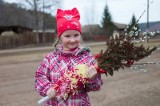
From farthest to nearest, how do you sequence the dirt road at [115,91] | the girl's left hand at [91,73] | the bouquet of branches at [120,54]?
the dirt road at [115,91], the bouquet of branches at [120,54], the girl's left hand at [91,73]

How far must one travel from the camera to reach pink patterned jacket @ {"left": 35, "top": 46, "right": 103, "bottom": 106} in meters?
2.66

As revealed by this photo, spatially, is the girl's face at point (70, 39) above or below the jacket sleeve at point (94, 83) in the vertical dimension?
above

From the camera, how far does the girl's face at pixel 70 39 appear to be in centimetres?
269

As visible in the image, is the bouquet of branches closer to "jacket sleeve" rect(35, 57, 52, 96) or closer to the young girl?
the young girl

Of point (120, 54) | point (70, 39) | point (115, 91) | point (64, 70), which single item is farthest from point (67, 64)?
point (115, 91)

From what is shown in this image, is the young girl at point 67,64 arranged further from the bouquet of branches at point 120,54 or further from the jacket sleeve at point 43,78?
the bouquet of branches at point 120,54

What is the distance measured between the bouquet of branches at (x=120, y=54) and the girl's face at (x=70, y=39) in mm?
249

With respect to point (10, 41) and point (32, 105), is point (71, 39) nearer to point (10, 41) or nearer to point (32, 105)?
point (32, 105)

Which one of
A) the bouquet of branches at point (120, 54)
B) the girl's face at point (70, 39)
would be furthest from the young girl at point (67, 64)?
the bouquet of branches at point (120, 54)

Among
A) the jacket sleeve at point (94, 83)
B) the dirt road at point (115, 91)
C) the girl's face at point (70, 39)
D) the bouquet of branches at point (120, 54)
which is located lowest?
the dirt road at point (115, 91)

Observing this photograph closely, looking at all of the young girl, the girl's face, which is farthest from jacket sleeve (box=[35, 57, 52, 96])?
the girl's face

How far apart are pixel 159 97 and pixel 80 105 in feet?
13.9

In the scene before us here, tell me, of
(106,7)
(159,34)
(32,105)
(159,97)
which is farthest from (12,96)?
(106,7)

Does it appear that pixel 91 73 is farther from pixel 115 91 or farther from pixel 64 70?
pixel 115 91
